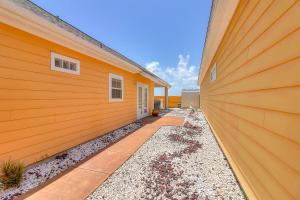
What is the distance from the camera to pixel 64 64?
398 centimetres

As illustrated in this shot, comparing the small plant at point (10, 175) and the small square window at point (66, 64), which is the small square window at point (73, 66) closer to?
the small square window at point (66, 64)

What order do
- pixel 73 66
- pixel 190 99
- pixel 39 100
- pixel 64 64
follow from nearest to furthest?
pixel 39 100 < pixel 64 64 < pixel 73 66 < pixel 190 99

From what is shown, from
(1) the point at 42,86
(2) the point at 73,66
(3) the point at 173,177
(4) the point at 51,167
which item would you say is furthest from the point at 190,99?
(4) the point at 51,167

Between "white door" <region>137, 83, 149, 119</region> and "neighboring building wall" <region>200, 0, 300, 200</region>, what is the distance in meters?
7.30

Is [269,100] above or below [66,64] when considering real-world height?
below

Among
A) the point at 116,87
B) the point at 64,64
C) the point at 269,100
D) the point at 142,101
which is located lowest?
the point at 142,101

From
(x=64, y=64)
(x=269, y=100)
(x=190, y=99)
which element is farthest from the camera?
(x=190, y=99)

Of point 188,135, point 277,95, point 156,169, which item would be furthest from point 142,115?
point 277,95

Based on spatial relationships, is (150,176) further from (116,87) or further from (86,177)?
(116,87)

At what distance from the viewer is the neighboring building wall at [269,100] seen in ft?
3.89

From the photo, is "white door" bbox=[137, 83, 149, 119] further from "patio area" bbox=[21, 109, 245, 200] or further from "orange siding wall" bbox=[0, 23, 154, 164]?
"patio area" bbox=[21, 109, 245, 200]

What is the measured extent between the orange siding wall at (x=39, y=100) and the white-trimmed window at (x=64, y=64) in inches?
4.2

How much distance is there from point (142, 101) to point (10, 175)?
26.6 ft

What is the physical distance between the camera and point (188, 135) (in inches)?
223
